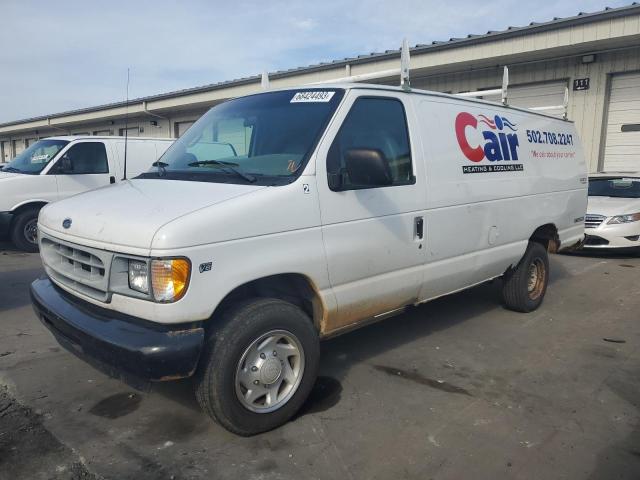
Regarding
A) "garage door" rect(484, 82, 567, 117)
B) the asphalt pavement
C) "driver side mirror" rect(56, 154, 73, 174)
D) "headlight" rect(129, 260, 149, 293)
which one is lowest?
the asphalt pavement

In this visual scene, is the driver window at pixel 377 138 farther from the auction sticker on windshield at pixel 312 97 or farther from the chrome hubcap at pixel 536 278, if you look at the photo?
the chrome hubcap at pixel 536 278

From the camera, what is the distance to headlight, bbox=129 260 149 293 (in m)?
2.76

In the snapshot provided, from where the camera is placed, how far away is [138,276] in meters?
2.80

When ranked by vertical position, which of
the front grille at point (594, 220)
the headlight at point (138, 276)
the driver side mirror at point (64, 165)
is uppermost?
the driver side mirror at point (64, 165)

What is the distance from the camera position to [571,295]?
664 cm

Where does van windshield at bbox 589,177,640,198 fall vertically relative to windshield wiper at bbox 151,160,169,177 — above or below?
below

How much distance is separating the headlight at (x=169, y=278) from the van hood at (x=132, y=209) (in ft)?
0.43

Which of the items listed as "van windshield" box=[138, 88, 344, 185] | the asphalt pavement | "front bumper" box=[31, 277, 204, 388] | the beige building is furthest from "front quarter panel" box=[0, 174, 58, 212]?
"front bumper" box=[31, 277, 204, 388]

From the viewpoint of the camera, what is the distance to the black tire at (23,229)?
9.22 meters

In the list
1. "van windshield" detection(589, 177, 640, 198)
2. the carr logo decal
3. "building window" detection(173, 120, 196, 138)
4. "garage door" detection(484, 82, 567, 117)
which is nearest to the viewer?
the carr logo decal

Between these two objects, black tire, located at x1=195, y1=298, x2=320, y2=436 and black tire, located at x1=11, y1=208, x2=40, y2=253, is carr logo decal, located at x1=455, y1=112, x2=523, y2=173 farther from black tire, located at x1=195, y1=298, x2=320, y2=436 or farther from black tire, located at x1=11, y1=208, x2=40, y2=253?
black tire, located at x1=11, y1=208, x2=40, y2=253

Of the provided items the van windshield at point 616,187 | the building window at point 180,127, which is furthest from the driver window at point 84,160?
the building window at point 180,127

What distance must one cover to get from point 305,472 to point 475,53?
11.5m

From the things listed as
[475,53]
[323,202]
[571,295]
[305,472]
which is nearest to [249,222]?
[323,202]
